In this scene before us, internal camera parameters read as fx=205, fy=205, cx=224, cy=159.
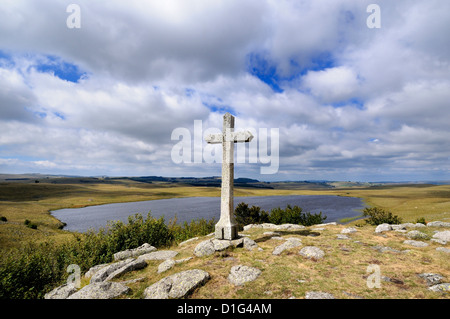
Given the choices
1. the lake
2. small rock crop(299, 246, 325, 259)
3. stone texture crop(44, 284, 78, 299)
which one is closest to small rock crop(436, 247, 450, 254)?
small rock crop(299, 246, 325, 259)

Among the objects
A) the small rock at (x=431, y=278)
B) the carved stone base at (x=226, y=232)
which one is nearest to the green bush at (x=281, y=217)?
the carved stone base at (x=226, y=232)

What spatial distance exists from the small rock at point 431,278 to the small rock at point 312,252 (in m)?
3.17

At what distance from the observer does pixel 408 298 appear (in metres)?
5.55

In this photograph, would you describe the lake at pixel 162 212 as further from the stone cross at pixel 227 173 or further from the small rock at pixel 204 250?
the stone cross at pixel 227 173

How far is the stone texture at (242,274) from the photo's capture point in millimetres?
6846

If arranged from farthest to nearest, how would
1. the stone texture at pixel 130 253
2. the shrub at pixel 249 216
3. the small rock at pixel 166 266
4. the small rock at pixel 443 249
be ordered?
the shrub at pixel 249 216, the stone texture at pixel 130 253, the small rock at pixel 443 249, the small rock at pixel 166 266

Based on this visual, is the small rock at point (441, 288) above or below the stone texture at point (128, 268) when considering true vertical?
above

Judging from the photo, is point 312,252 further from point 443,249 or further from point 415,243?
point 443,249

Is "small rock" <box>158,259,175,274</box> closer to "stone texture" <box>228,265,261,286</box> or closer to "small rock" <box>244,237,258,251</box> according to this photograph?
"stone texture" <box>228,265,261,286</box>

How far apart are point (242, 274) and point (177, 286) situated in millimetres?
2243

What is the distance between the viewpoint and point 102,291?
249 inches
